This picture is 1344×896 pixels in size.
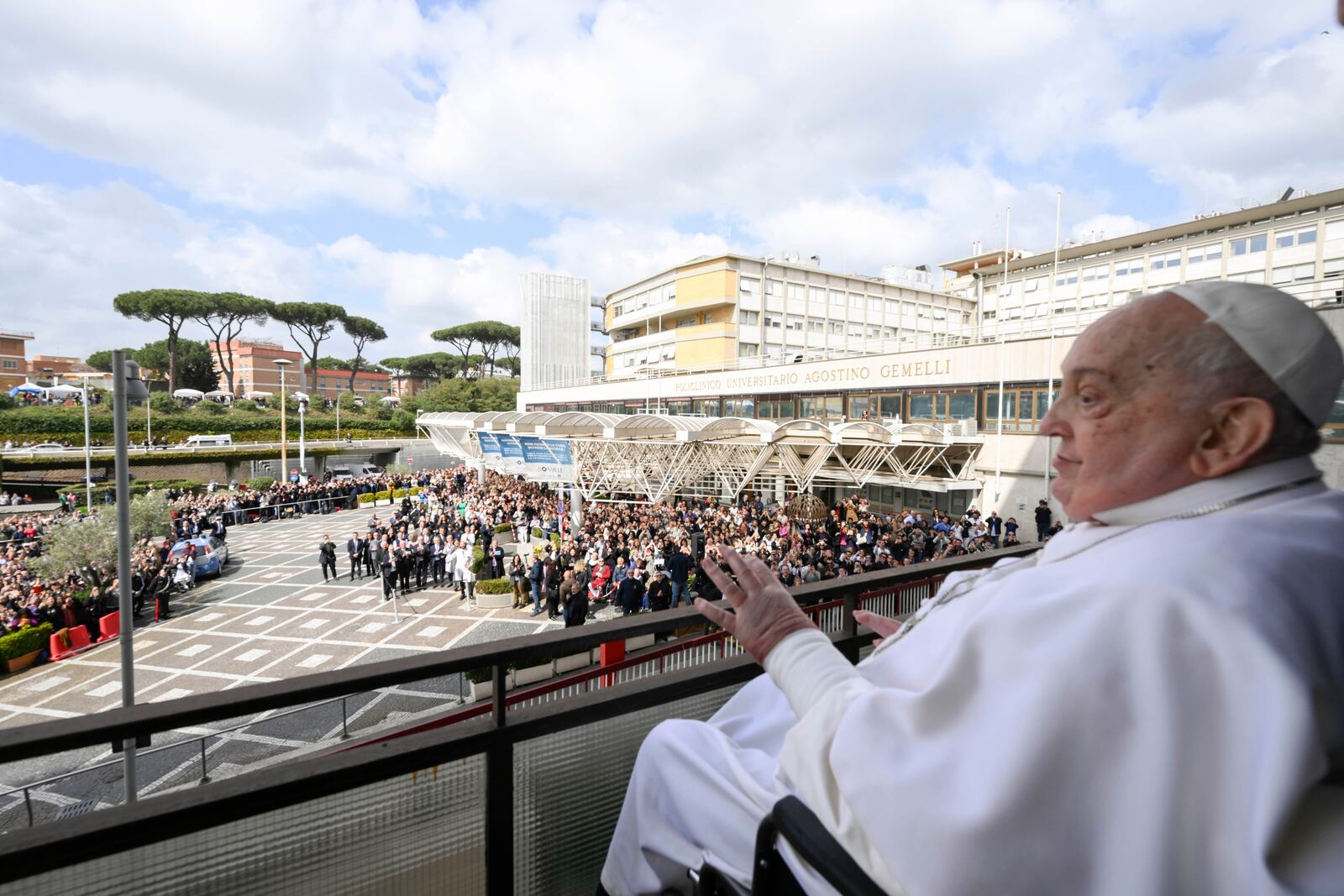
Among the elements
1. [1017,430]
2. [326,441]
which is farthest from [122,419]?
[326,441]

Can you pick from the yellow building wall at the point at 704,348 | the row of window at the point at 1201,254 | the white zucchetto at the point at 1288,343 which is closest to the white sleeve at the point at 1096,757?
the white zucchetto at the point at 1288,343

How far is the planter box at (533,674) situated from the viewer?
28.9 feet

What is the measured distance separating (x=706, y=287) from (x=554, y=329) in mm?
17174

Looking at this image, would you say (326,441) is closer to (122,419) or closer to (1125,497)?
(122,419)

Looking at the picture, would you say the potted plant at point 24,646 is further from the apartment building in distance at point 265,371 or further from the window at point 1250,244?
the apartment building in distance at point 265,371

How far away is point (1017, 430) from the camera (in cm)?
2114

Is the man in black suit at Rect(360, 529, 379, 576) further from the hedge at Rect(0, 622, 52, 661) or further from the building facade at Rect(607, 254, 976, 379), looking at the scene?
the building facade at Rect(607, 254, 976, 379)

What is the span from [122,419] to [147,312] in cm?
7682

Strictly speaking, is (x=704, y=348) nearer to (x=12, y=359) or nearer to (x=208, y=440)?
(x=208, y=440)

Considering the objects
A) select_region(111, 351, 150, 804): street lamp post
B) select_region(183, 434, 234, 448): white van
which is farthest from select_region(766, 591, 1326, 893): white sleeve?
select_region(183, 434, 234, 448): white van

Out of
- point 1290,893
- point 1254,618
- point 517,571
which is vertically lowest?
point 517,571

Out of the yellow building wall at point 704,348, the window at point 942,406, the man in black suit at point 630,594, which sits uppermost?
the yellow building wall at point 704,348

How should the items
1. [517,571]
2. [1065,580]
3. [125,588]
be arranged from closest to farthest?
1. [1065,580]
2. [125,588]
3. [517,571]

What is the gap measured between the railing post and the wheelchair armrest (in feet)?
2.48
